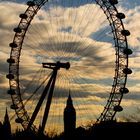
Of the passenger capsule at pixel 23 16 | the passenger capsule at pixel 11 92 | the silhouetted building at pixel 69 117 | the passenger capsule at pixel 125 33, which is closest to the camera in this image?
the passenger capsule at pixel 125 33

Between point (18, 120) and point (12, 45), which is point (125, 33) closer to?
point (12, 45)

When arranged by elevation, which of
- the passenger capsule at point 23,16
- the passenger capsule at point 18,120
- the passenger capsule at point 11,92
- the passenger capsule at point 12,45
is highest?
the passenger capsule at point 23,16

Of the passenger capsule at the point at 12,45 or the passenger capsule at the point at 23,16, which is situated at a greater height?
the passenger capsule at the point at 23,16

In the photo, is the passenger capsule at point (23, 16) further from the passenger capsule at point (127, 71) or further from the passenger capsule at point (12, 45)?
the passenger capsule at point (127, 71)

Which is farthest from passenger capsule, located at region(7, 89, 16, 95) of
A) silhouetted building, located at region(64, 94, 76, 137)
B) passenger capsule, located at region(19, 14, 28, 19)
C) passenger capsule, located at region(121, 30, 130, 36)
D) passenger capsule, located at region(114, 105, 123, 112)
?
silhouetted building, located at region(64, 94, 76, 137)

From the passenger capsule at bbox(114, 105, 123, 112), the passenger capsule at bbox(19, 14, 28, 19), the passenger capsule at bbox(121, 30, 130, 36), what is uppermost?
the passenger capsule at bbox(19, 14, 28, 19)

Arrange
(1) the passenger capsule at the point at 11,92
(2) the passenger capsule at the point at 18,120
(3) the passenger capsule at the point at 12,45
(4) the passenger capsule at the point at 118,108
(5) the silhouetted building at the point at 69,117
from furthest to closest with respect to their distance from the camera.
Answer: (5) the silhouetted building at the point at 69,117, (1) the passenger capsule at the point at 11,92, (3) the passenger capsule at the point at 12,45, (2) the passenger capsule at the point at 18,120, (4) the passenger capsule at the point at 118,108

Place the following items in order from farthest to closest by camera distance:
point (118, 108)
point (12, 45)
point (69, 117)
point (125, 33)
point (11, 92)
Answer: point (69, 117)
point (11, 92)
point (12, 45)
point (125, 33)
point (118, 108)

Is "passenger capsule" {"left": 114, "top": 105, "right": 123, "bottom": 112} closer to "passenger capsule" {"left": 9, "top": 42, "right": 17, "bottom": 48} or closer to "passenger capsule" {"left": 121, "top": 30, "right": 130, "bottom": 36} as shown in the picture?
"passenger capsule" {"left": 121, "top": 30, "right": 130, "bottom": 36}

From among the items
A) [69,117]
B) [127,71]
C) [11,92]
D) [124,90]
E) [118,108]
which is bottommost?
[69,117]

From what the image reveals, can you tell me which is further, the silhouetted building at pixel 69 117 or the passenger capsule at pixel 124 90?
the silhouetted building at pixel 69 117

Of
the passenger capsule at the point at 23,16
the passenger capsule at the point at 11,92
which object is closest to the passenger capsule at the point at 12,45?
the passenger capsule at the point at 23,16

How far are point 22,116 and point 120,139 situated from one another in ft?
95.0

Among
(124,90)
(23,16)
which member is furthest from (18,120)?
(124,90)
